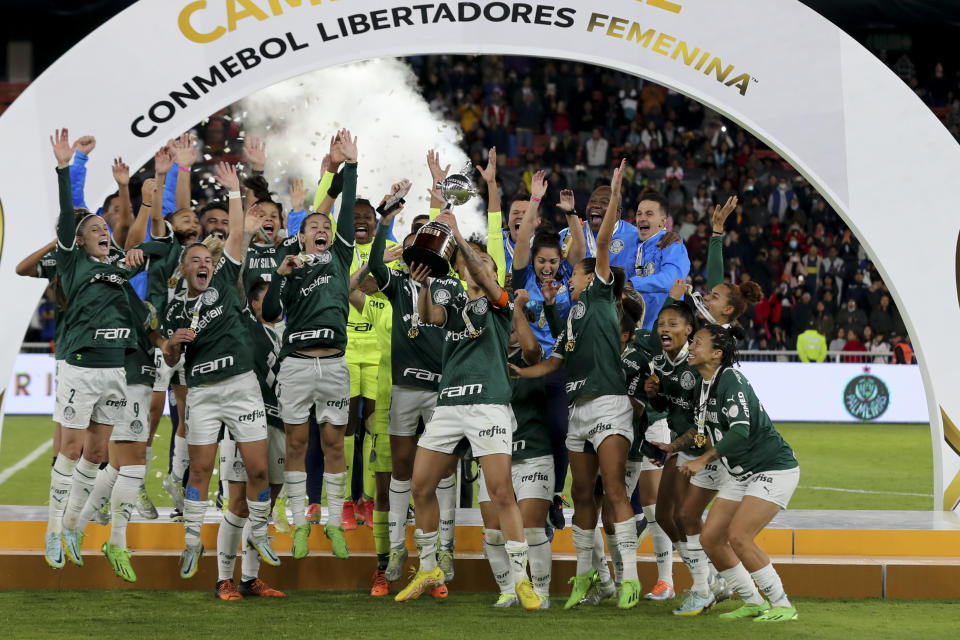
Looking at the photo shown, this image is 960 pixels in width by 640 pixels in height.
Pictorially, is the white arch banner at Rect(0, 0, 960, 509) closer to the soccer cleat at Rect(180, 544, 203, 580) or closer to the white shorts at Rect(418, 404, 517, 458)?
the soccer cleat at Rect(180, 544, 203, 580)

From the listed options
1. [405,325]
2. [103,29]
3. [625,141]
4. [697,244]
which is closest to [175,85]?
[103,29]

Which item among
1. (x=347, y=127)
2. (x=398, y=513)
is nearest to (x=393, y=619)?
(x=398, y=513)

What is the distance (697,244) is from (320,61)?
13.7 metres

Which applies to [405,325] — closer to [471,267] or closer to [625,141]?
[471,267]

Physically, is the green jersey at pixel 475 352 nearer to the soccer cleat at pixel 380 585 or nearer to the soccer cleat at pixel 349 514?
the soccer cleat at pixel 380 585

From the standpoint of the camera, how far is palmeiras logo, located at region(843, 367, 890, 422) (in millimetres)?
17844

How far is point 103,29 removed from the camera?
8.45 meters

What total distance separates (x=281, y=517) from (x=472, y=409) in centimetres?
212

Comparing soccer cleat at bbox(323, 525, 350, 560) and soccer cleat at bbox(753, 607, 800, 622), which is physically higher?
soccer cleat at bbox(323, 525, 350, 560)

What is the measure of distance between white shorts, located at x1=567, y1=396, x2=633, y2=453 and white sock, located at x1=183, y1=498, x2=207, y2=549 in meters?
2.24

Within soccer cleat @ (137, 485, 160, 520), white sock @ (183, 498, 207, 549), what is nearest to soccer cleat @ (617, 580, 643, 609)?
white sock @ (183, 498, 207, 549)

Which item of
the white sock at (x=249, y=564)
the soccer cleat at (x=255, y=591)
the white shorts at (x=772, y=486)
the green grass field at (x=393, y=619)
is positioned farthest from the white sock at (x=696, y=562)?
the white sock at (x=249, y=564)

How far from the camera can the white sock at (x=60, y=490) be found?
282 inches

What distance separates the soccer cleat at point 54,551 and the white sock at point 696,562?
371 centimetres
